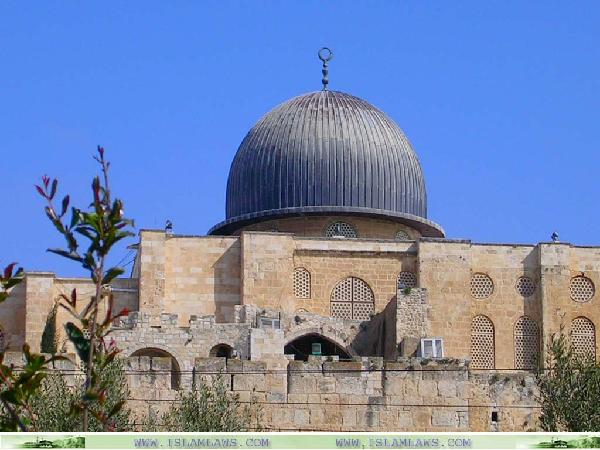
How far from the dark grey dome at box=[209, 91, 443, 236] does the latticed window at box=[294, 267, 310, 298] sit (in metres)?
2.70

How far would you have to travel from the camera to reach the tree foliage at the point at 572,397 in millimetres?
32406

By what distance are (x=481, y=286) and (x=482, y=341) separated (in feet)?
5.22

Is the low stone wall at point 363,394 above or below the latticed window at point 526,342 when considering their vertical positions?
below

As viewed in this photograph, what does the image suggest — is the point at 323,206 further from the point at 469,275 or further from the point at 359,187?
the point at 469,275

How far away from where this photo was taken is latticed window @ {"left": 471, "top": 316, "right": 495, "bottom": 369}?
1724 inches

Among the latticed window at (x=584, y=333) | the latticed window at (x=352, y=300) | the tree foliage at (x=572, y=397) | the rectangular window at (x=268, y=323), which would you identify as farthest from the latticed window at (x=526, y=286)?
the tree foliage at (x=572, y=397)

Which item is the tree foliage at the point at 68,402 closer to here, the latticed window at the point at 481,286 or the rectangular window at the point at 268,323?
the rectangular window at the point at 268,323

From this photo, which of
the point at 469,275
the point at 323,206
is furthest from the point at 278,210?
the point at 469,275

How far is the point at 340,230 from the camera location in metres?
46.4

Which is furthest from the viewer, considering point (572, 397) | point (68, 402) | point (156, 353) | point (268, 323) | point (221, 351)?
point (268, 323)

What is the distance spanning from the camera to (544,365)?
140 feet
